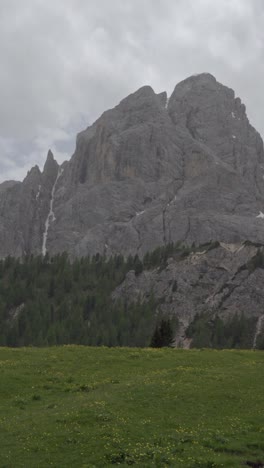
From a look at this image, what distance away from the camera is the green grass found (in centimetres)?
2355

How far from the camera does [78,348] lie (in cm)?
5431

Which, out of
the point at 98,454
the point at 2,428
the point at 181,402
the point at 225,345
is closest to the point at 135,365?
the point at 181,402

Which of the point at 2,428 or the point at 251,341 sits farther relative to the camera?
the point at 251,341

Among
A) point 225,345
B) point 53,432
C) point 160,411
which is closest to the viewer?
point 53,432

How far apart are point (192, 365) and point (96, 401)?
1556 centimetres

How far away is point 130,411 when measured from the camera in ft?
97.7

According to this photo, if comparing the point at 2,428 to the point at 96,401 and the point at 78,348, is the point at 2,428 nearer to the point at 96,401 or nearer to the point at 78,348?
the point at 96,401

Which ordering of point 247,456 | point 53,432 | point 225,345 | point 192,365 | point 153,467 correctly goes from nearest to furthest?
point 153,467 → point 247,456 → point 53,432 → point 192,365 → point 225,345

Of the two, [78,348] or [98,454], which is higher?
[78,348]

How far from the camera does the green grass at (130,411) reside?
23.5m

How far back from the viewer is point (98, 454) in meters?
23.2

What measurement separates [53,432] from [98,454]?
370cm

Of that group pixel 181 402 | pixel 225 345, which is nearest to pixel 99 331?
pixel 225 345

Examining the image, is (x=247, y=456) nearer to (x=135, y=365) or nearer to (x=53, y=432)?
(x=53, y=432)
